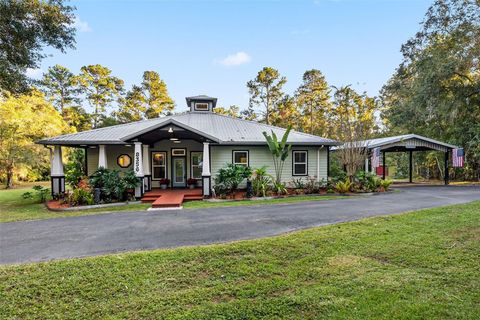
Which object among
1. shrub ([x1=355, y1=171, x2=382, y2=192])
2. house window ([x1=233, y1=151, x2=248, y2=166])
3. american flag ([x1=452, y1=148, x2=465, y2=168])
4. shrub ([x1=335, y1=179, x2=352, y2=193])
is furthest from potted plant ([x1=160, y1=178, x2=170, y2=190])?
american flag ([x1=452, y1=148, x2=465, y2=168])

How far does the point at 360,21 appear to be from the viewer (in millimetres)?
12766

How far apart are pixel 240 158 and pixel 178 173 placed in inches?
156

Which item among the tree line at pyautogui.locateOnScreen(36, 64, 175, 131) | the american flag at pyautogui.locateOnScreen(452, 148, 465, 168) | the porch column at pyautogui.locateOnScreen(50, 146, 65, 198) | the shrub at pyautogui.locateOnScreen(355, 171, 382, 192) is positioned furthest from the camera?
the tree line at pyautogui.locateOnScreen(36, 64, 175, 131)

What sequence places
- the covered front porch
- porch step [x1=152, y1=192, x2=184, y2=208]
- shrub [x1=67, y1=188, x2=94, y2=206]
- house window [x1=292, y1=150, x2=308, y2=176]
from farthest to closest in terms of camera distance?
1. house window [x1=292, y1=150, x2=308, y2=176]
2. the covered front porch
3. shrub [x1=67, y1=188, x2=94, y2=206]
4. porch step [x1=152, y1=192, x2=184, y2=208]

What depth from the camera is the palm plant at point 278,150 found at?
13.1 m

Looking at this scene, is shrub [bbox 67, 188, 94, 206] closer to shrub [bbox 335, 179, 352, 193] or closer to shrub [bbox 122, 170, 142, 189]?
shrub [bbox 122, 170, 142, 189]

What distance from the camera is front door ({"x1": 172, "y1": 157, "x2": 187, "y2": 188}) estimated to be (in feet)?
50.4

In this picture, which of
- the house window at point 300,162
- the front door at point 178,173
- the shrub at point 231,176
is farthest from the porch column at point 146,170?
the house window at point 300,162

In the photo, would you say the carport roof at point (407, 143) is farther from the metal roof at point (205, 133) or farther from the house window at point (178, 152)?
the house window at point (178, 152)

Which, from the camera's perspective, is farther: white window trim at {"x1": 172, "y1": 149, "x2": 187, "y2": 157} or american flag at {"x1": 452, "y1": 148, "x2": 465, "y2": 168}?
american flag at {"x1": 452, "y1": 148, "x2": 465, "y2": 168}

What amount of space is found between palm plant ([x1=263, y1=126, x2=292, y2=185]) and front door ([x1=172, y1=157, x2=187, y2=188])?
5.37 metres

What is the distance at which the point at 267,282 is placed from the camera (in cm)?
380

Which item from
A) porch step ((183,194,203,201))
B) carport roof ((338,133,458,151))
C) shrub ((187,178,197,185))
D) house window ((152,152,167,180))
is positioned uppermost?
carport roof ((338,133,458,151))

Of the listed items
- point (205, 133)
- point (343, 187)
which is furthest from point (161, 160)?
point (343, 187)
